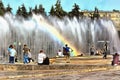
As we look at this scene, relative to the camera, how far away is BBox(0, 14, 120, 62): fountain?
41938 millimetres

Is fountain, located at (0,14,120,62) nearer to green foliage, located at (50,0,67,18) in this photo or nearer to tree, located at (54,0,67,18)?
tree, located at (54,0,67,18)

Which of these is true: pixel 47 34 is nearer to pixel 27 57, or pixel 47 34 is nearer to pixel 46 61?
pixel 27 57

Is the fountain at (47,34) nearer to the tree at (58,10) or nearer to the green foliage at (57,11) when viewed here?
the tree at (58,10)

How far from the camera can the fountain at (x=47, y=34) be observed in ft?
138

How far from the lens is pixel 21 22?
44.4m

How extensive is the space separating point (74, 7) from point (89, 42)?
142 ft

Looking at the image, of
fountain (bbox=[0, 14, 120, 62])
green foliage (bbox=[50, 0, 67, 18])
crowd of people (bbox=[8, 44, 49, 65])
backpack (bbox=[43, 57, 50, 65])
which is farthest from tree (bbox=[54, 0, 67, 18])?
backpack (bbox=[43, 57, 50, 65])

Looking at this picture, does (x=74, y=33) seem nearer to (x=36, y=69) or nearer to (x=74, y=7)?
(x=36, y=69)

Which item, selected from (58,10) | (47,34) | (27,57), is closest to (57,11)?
(58,10)

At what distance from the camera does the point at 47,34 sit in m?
45.5

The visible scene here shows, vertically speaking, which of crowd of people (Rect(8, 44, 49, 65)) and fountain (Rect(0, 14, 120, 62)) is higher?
fountain (Rect(0, 14, 120, 62))

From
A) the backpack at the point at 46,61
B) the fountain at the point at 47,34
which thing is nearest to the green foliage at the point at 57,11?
the fountain at the point at 47,34

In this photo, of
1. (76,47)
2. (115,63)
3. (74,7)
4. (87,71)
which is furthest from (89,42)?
(74,7)

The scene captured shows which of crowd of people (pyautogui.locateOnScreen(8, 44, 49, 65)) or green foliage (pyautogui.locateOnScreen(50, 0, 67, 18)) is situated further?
green foliage (pyautogui.locateOnScreen(50, 0, 67, 18))
